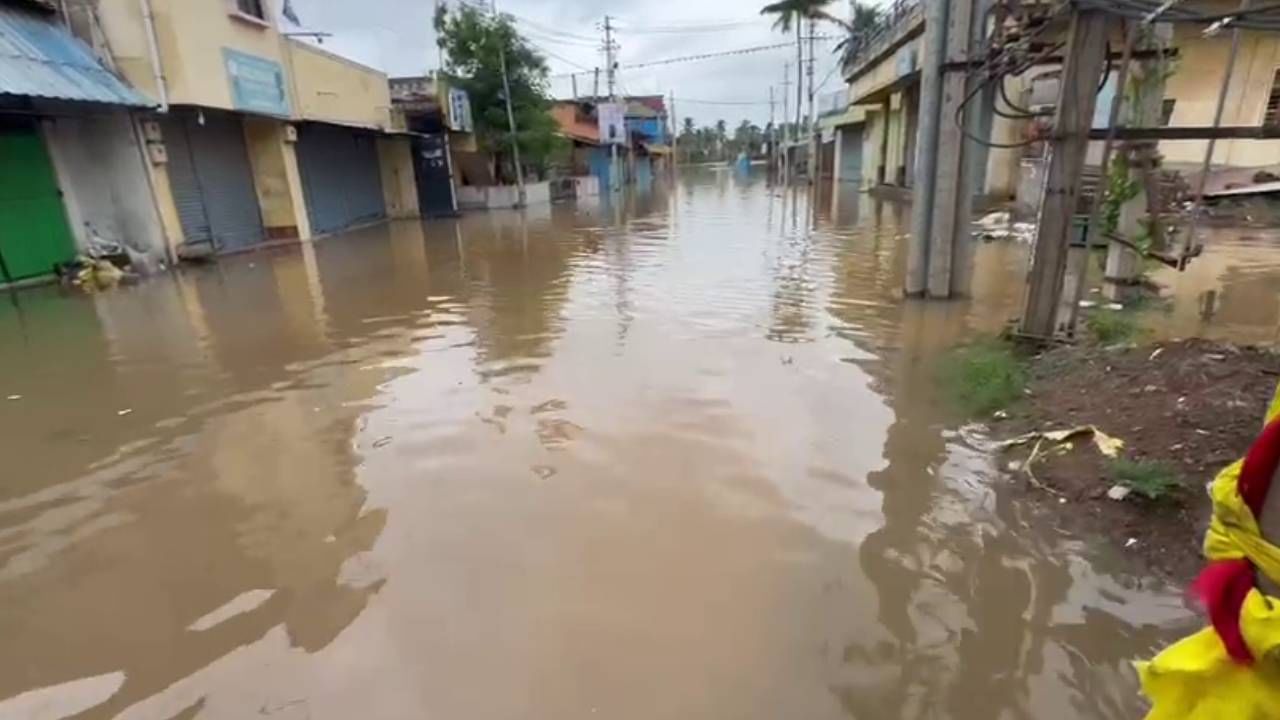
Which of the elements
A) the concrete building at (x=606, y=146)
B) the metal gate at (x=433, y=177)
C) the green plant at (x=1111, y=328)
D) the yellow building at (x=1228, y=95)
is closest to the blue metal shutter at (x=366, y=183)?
the metal gate at (x=433, y=177)

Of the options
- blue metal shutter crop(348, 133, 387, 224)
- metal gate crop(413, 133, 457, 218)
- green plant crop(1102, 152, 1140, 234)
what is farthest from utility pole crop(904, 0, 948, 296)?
metal gate crop(413, 133, 457, 218)

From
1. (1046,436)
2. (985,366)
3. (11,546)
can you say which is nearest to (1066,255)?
(985,366)

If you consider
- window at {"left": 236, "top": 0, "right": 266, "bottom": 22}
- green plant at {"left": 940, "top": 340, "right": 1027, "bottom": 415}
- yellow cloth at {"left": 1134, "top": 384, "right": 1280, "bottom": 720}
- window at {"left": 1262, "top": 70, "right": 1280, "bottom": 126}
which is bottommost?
green plant at {"left": 940, "top": 340, "right": 1027, "bottom": 415}

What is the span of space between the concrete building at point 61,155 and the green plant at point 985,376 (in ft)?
37.6

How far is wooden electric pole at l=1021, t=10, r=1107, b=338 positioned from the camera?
4.84 metres

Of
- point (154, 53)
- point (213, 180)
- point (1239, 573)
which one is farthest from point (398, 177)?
point (1239, 573)

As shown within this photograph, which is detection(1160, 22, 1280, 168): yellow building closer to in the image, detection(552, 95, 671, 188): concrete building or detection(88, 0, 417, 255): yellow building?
detection(88, 0, 417, 255): yellow building

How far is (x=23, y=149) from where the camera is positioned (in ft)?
35.7

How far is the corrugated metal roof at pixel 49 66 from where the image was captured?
953 cm

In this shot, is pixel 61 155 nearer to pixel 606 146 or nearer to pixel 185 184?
pixel 185 184

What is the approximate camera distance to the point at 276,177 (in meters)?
16.5

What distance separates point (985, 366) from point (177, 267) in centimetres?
1321

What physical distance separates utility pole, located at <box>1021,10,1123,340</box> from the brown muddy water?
103cm

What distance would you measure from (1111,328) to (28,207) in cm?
1419
